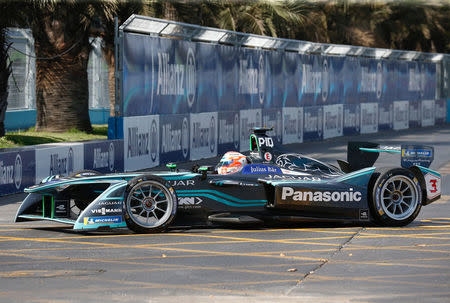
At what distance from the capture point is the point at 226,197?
11719 mm

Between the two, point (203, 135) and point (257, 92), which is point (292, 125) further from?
point (203, 135)

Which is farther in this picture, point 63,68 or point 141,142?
point 63,68

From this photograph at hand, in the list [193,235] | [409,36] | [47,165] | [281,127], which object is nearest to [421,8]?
[409,36]

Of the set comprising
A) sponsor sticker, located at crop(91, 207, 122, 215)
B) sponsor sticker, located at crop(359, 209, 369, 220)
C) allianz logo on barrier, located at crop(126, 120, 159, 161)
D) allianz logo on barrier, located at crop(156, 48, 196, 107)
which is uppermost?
allianz logo on barrier, located at crop(156, 48, 196, 107)

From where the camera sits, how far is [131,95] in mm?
22203

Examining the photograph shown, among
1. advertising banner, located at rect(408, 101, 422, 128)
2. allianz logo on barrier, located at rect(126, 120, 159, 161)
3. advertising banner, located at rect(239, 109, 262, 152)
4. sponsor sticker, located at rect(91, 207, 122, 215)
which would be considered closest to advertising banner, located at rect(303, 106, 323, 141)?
advertising banner, located at rect(239, 109, 262, 152)

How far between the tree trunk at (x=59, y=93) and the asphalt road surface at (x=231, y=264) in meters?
15.9

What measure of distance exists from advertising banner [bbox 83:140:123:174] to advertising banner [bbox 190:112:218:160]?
438 cm

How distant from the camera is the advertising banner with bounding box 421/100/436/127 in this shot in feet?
153

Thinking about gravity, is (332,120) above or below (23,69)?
below

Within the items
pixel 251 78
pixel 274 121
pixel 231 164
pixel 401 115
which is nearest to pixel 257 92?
pixel 251 78

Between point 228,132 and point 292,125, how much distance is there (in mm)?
5633

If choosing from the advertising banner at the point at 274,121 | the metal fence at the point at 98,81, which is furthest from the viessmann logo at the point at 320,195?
the metal fence at the point at 98,81

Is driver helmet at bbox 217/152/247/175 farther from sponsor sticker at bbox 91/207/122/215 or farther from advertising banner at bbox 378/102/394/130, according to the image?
advertising banner at bbox 378/102/394/130
